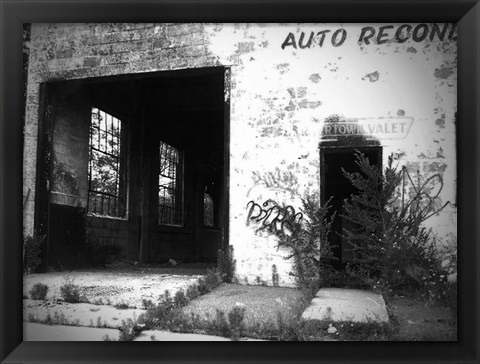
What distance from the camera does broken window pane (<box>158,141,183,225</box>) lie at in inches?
389

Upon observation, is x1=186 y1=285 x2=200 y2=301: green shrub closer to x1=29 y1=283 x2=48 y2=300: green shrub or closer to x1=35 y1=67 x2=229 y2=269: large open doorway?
x1=35 y1=67 x2=229 y2=269: large open doorway

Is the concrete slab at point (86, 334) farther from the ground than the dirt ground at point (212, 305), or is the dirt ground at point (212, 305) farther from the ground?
the dirt ground at point (212, 305)

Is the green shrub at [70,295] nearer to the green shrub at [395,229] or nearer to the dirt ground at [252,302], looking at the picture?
the dirt ground at [252,302]

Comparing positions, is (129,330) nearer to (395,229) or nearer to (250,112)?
(395,229)

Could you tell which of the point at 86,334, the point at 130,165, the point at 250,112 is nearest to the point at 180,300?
the point at 86,334

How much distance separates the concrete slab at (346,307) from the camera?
12.6 ft

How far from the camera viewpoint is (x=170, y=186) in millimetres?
10281

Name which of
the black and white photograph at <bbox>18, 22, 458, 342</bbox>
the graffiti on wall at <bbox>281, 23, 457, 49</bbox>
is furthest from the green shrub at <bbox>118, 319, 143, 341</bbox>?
the graffiti on wall at <bbox>281, 23, 457, 49</bbox>

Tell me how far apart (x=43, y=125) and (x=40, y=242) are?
71.3 inches

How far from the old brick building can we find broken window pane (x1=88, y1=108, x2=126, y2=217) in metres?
0.03

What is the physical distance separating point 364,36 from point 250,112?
5.70 feet

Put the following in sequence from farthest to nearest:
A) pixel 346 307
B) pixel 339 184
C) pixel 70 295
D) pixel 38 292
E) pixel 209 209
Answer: pixel 209 209, pixel 339 184, pixel 38 292, pixel 70 295, pixel 346 307
